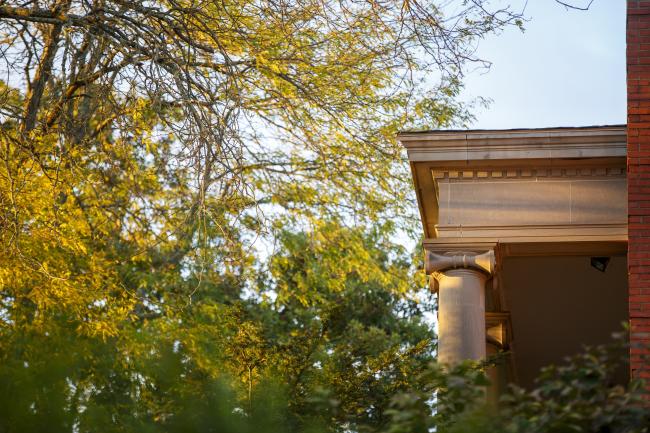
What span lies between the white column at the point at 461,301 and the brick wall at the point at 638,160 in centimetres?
227

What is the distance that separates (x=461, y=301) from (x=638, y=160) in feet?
9.10

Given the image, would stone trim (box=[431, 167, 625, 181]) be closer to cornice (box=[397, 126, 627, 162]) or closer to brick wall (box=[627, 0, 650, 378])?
cornice (box=[397, 126, 627, 162])

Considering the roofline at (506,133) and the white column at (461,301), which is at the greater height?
the roofline at (506,133)

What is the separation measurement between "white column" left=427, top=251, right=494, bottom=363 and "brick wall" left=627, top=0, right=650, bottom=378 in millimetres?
2268

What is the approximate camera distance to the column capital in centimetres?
1225

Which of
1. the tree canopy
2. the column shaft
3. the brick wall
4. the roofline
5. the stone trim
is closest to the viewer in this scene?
the tree canopy

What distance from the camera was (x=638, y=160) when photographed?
10477 millimetres

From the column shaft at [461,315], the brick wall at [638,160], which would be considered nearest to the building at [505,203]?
the column shaft at [461,315]

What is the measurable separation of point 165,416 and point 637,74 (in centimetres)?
743

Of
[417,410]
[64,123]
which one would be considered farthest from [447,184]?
[417,410]

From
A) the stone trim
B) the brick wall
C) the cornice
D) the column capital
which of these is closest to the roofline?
the cornice

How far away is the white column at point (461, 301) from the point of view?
39.2 ft

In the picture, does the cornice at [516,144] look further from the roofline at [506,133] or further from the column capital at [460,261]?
the column capital at [460,261]

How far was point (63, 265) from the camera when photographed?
16078 millimetres
